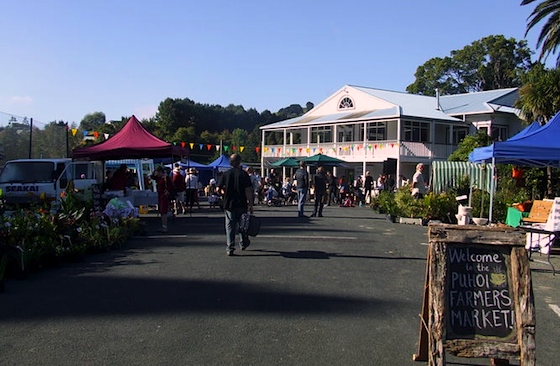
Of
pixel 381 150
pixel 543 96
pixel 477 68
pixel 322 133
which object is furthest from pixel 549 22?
pixel 477 68

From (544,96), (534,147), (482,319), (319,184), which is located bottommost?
(482,319)

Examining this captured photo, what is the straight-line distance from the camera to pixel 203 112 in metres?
79.4

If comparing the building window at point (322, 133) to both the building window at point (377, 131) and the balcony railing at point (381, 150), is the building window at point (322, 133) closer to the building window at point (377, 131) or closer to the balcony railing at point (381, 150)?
the balcony railing at point (381, 150)

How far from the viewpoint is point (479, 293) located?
4297mm

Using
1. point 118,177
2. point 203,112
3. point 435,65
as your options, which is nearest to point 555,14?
point 118,177

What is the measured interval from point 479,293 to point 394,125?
111 feet

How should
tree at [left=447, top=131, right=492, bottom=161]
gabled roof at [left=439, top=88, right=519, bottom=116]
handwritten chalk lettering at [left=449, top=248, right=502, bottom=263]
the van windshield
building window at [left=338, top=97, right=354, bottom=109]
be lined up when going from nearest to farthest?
1. handwritten chalk lettering at [left=449, top=248, right=502, bottom=263]
2. the van windshield
3. tree at [left=447, top=131, right=492, bottom=161]
4. gabled roof at [left=439, top=88, right=519, bottom=116]
5. building window at [left=338, top=97, right=354, bottom=109]

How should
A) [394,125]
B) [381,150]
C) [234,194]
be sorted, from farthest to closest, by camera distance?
[394,125]
[381,150]
[234,194]

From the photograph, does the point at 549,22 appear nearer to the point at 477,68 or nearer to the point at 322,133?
the point at 322,133

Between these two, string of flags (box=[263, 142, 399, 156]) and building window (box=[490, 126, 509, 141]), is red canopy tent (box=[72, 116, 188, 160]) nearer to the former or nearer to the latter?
string of flags (box=[263, 142, 399, 156])

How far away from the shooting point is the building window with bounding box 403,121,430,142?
35.6 metres

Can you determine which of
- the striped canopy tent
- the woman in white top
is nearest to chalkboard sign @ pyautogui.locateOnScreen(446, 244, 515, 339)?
the woman in white top

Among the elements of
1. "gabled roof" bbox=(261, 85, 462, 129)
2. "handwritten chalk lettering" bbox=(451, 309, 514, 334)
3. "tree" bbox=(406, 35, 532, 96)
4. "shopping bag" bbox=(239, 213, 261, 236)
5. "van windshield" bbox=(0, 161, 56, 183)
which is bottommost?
"handwritten chalk lettering" bbox=(451, 309, 514, 334)

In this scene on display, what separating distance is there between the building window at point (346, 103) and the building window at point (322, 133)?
1.79 m
